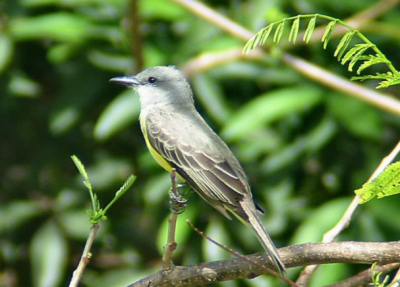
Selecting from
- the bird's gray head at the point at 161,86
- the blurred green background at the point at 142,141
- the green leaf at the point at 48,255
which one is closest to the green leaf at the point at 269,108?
the blurred green background at the point at 142,141

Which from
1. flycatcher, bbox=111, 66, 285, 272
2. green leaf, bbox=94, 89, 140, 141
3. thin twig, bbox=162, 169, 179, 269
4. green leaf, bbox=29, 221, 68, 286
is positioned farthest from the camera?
green leaf, bbox=29, 221, 68, 286

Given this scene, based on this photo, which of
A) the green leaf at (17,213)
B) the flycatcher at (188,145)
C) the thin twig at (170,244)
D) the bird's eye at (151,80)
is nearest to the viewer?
the thin twig at (170,244)

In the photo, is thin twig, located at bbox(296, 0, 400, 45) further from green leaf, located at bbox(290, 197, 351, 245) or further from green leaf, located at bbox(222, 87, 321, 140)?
green leaf, located at bbox(290, 197, 351, 245)

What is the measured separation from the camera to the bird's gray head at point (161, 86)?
4742 millimetres

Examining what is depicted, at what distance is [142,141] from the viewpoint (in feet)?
18.7

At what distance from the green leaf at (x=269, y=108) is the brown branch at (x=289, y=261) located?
1.86 metres

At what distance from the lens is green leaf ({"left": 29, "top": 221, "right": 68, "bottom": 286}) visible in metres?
5.39

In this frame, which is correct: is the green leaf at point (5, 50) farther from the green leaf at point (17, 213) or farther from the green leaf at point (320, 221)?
the green leaf at point (320, 221)

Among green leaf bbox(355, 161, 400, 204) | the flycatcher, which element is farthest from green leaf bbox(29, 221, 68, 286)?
green leaf bbox(355, 161, 400, 204)

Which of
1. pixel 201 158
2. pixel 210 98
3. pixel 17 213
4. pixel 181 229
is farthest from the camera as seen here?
pixel 17 213

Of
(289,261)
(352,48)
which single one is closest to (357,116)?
(289,261)

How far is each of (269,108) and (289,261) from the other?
6.82 feet

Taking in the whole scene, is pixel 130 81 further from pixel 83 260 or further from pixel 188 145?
pixel 83 260

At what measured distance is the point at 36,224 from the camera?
5668 millimetres
